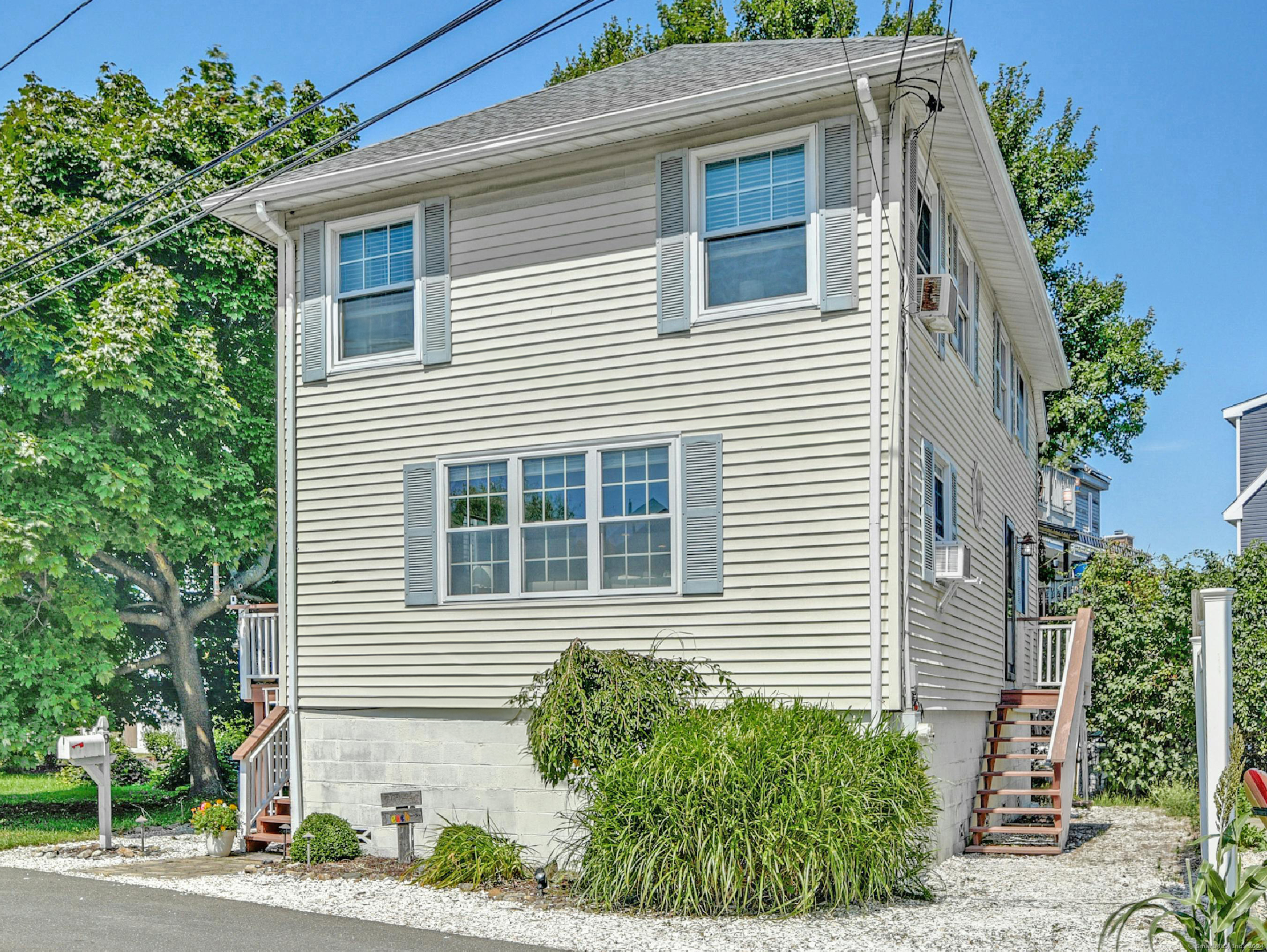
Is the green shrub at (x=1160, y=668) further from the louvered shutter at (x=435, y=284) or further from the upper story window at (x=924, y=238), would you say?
the louvered shutter at (x=435, y=284)

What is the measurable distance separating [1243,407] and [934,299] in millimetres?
19856

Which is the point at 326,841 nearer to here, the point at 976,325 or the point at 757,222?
the point at 757,222

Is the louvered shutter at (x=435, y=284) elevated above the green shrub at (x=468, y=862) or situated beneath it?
elevated above

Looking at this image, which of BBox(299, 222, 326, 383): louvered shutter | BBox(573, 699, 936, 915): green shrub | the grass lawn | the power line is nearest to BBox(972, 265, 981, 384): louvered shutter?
BBox(573, 699, 936, 915): green shrub

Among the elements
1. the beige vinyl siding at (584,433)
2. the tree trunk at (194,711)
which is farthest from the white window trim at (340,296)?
the tree trunk at (194,711)

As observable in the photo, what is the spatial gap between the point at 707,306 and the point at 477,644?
147 inches

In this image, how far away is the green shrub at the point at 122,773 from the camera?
22172mm

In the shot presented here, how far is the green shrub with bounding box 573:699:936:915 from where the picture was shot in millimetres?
8453

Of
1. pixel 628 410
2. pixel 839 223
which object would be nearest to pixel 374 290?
pixel 628 410

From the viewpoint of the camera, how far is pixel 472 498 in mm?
11734

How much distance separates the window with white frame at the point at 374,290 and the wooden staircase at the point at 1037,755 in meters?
7.40

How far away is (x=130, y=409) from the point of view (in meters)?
17.7

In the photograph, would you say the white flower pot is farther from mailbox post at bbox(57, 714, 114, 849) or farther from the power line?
the power line

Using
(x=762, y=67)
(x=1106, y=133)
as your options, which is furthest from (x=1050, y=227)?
(x=762, y=67)
